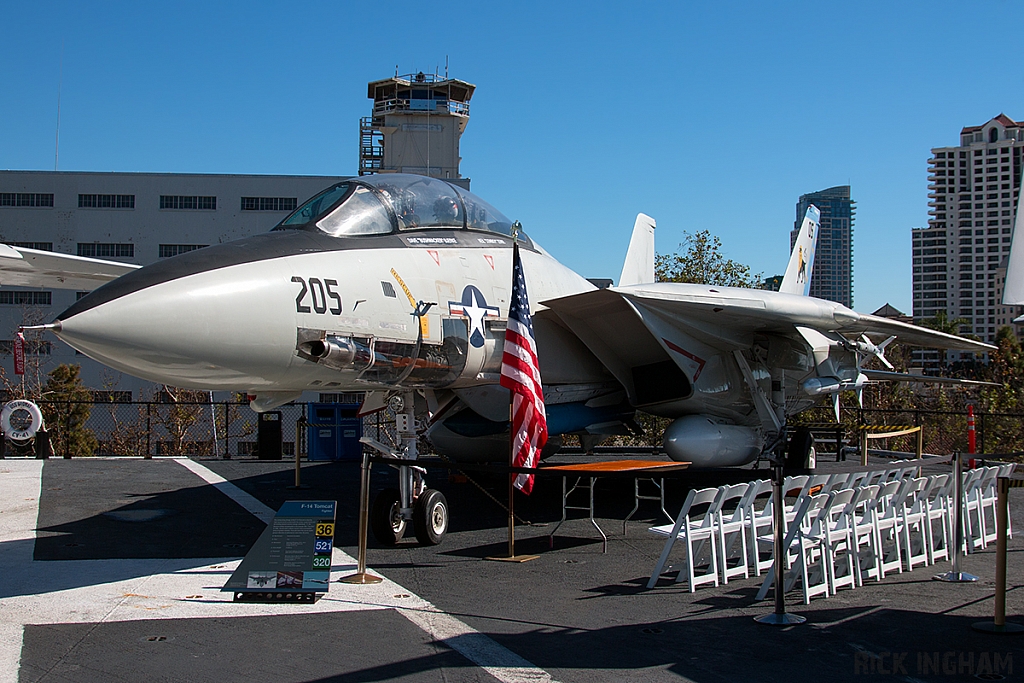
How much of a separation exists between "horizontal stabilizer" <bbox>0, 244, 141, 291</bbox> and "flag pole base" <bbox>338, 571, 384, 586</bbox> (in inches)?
144

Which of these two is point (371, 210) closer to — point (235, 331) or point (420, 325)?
point (420, 325)

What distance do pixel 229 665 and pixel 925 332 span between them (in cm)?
1087

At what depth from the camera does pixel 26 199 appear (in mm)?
42812

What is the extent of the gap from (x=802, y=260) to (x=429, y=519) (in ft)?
36.9

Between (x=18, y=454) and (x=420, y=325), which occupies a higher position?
(x=420, y=325)

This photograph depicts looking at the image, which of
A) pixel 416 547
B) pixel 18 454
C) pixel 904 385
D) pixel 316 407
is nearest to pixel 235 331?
pixel 416 547

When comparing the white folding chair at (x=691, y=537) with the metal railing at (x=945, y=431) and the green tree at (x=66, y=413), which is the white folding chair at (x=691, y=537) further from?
the green tree at (x=66, y=413)

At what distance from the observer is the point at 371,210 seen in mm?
7508

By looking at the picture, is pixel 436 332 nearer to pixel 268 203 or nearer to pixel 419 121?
pixel 268 203

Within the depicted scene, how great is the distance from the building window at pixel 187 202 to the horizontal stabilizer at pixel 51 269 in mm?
36093

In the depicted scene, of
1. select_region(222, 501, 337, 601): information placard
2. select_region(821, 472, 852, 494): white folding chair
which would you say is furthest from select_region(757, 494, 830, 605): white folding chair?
select_region(222, 501, 337, 601): information placard

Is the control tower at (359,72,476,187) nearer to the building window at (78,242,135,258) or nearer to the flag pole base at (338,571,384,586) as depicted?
the building window at (78,242,135,258)

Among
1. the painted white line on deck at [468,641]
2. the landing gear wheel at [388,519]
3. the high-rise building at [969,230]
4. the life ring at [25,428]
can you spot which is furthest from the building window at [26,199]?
the high-rise building at [969,230]

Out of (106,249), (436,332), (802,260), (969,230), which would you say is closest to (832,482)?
(436,332)
